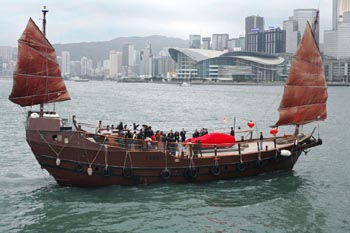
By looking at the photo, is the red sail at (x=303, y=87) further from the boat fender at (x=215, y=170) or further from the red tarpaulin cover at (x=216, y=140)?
the boat fender at (x=215, y=170)

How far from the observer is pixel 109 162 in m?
23.8

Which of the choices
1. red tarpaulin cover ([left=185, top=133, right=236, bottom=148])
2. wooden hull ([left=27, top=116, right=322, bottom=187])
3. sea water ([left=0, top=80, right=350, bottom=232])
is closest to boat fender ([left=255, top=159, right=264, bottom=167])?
sea water ([left=0, top=80, right=350, bottom=232])

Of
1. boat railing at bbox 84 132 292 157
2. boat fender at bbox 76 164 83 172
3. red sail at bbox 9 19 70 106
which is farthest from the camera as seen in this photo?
red sail at bbox 9 19 70 106

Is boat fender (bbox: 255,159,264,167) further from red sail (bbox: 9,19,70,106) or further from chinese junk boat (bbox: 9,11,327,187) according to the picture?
red sail (bbox: 9,19,70,106)

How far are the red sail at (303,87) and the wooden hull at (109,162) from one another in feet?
20.5

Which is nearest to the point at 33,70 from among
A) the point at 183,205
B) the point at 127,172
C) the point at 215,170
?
the point at 127,172

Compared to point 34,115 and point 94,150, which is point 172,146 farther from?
point 34,115

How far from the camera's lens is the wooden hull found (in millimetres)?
23484

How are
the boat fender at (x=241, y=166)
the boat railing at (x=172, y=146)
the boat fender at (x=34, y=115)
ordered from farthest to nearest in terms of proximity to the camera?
the boat fender at (x=241, y=166), the boat railing at (x=172, y=146), the boat fender at (x=34, y=115)

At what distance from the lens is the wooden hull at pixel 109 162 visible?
925 inches

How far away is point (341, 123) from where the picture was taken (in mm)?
62906

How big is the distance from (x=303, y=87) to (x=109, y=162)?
12882 millimetres

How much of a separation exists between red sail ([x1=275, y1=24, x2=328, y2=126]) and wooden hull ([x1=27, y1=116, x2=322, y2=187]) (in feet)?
20.5

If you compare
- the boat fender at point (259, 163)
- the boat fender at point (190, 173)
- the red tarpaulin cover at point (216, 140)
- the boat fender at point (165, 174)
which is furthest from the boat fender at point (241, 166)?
the boat fender at point (165, 174)
